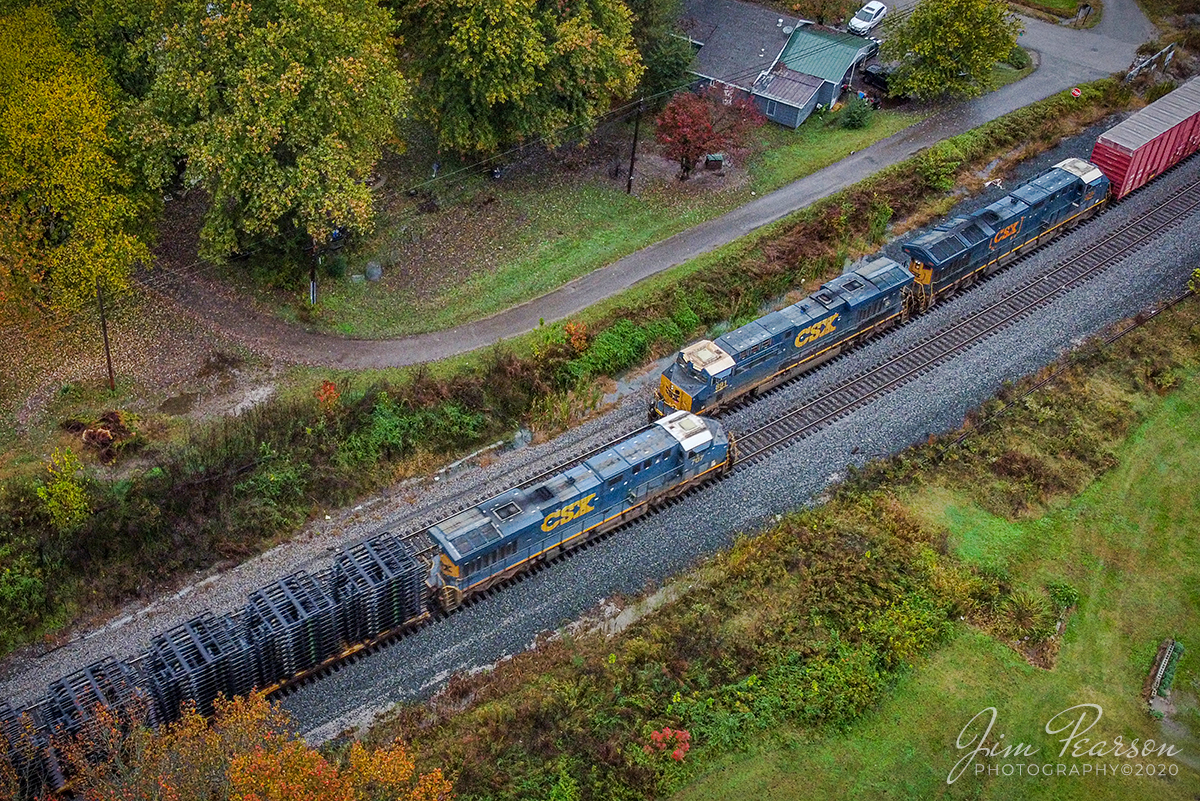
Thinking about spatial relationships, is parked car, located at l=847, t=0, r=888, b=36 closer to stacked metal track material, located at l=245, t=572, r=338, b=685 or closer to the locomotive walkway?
the locomotive walkway

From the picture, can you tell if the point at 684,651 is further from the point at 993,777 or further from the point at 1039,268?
the point at 1039,268

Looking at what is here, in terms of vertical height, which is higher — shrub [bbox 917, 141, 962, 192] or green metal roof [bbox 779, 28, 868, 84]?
green metal roof [bbox 779, 28, 868, 84]

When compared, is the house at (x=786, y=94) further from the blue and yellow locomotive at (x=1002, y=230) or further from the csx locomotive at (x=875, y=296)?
the csx locomotive at (x=875, y=296)

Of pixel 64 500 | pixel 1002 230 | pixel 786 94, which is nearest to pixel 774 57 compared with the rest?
pixel 786 94

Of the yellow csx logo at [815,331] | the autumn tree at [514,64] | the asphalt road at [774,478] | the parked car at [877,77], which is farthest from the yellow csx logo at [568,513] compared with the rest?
the parked car at [877,77]

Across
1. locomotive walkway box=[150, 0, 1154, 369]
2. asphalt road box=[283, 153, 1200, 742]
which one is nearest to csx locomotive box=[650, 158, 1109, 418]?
asphalt road box=[283, 153, 1200, 742]

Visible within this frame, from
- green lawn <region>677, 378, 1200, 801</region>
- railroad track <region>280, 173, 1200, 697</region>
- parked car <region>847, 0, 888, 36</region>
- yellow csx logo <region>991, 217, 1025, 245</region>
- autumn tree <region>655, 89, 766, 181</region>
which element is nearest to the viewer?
green lawn <region>677, 378, 1200, 801</region>

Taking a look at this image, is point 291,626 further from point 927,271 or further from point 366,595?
point 927,271

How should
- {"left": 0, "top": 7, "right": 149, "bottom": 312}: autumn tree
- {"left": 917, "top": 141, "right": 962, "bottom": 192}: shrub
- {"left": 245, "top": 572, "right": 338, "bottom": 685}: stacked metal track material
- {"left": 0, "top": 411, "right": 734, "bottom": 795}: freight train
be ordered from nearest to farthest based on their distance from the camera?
{"left": 0, "top": 411, "right": 734, "bottom": 795}: freight train < {"left": 245, "top": 572, "right": 338, "bottom": 685}: stacked metal track material < {"left": 0, "top": 7, "right": 149, "bottom": 312}: autumn tree < {"left": 917, "top": 141, "right": 962, "bottom": 192}: shrub
